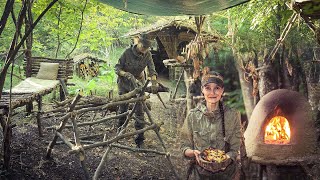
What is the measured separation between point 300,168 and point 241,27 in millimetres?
4637

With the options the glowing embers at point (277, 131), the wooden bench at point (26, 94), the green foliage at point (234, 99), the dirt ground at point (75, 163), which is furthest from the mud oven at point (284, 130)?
the wooden bench at point (26, 94)

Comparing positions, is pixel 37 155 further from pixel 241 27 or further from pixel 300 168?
pixel 241 27

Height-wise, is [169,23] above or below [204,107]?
above

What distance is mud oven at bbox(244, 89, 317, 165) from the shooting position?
4.34 meters

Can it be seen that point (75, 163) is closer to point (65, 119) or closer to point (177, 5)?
point (65, 119)

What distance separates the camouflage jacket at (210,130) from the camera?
9.48 ft

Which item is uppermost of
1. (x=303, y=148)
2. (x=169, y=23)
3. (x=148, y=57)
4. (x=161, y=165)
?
(x=169, y=23)

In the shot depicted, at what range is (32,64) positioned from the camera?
10039 mm

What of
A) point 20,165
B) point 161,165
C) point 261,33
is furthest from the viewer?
point 261,33

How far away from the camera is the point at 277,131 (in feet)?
15.0

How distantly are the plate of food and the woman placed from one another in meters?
0.05

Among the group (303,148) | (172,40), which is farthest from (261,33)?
(172,40)

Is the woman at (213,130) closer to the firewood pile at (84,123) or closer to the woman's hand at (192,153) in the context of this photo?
the woman's hand at (192,153)

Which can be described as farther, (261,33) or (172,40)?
(172,40)
